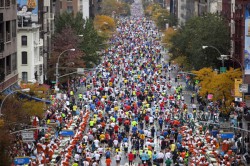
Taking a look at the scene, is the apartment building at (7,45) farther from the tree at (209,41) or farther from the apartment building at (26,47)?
the tree at (209,41)

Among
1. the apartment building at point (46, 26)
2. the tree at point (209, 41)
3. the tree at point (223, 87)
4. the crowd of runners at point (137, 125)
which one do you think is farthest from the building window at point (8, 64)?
the tree at point (209, 41)

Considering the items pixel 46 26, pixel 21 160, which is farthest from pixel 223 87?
pixel 46 26

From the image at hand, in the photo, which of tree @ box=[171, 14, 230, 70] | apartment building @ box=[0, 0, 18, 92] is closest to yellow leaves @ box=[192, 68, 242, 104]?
tree @ box=[171, 14, 230, 70]

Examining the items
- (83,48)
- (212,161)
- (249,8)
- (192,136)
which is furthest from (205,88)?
(83,48)

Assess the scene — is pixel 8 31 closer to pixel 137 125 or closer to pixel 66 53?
pixel 137 125

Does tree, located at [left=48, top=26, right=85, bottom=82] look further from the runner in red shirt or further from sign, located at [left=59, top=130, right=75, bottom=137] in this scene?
the runner in red shirt
